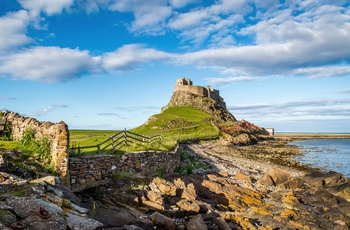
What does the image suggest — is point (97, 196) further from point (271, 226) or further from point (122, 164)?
point (271, 226)

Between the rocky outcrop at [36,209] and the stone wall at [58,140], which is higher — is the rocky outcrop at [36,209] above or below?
below

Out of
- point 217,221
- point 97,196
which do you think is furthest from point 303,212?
point 97,196

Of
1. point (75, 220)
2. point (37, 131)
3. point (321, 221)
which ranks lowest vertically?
point (321, 221)

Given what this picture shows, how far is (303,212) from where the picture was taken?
62.6 ft

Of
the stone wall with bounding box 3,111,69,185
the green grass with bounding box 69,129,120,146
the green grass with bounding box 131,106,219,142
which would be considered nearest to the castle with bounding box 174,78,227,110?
the green grass with bounding box 131,106,219,142

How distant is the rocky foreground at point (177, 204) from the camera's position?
7.59 meters

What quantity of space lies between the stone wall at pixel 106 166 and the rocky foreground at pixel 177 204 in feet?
2.03

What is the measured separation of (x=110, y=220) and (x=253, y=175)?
22201mm

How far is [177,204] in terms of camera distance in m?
15.2

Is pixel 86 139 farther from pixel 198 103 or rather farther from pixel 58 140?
pixel 198 103

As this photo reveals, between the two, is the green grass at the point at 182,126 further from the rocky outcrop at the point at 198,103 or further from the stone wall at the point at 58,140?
the stone wall at the point at 58,140

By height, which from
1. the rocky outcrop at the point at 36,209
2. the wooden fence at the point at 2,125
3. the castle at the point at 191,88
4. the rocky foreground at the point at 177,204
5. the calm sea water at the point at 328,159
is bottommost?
the calm sea water at the point at 328,159

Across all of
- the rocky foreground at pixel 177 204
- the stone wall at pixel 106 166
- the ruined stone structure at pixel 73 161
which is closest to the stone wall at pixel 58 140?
the ruined stone structure at pixel 73 161

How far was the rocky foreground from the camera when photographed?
759cm
